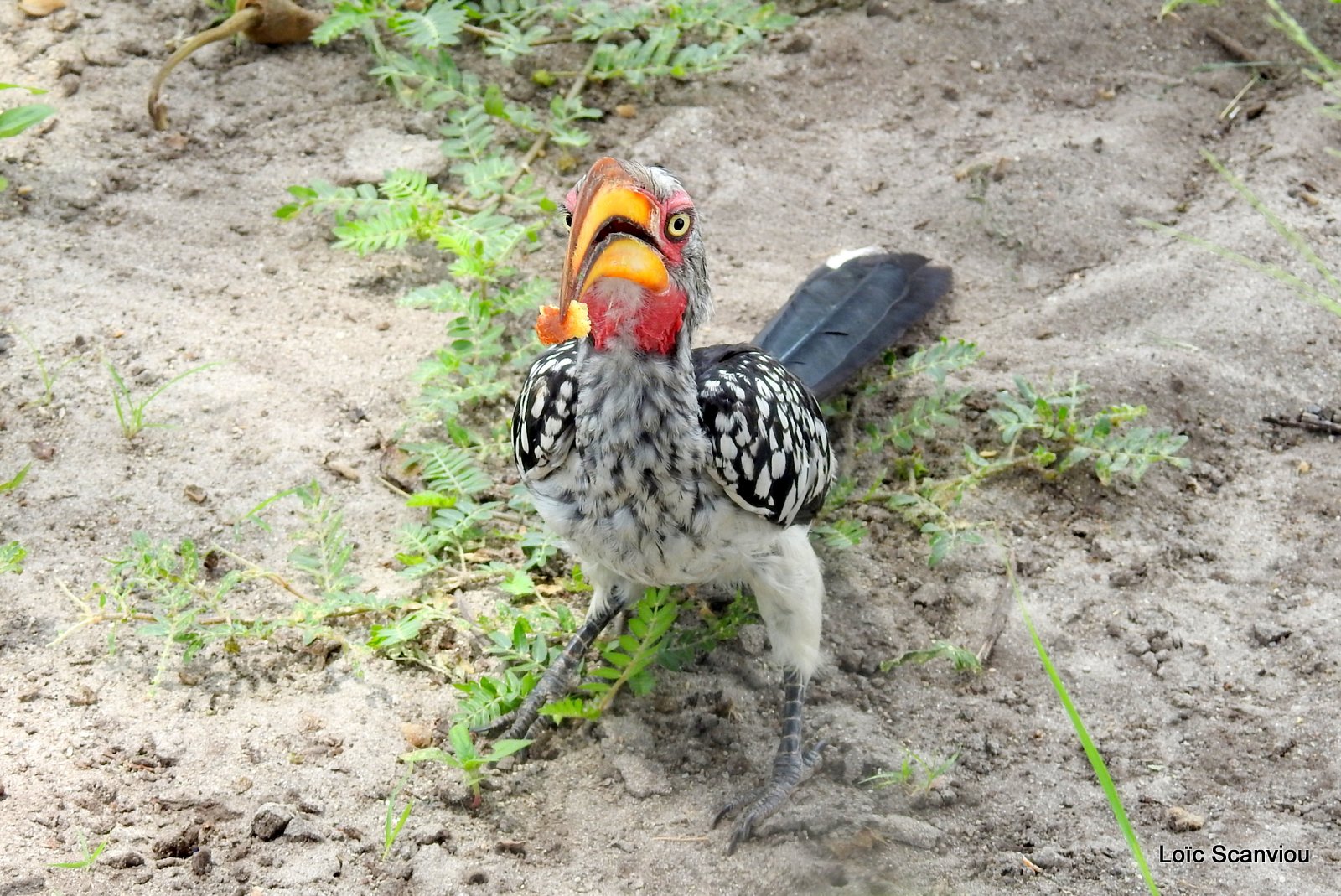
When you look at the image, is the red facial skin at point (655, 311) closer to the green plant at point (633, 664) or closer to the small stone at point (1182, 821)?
the green plant at point (633, 664)

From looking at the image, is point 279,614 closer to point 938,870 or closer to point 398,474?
point 398,474

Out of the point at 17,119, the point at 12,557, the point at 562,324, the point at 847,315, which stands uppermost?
the point at 562,324

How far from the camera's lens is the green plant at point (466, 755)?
8.96 feet

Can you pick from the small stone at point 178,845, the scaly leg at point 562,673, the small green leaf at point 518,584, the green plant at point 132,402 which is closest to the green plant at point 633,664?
the scaly leg at point 562,673

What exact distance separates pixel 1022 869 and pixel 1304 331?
233 centimetres

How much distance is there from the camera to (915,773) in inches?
118

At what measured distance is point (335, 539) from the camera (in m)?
3.29

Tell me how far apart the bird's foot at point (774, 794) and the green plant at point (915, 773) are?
152 millimetres

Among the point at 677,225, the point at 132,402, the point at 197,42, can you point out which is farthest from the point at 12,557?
the point at 197,42

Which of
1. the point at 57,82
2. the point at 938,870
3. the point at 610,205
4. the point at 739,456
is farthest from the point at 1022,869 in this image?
the point at 57,82

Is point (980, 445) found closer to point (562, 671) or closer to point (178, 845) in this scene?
point (562, 671)

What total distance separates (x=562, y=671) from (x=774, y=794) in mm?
666

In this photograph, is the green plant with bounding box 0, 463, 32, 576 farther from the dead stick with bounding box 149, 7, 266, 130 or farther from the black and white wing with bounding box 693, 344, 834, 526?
the dead stick with bounding box 149, 7, 266, 130

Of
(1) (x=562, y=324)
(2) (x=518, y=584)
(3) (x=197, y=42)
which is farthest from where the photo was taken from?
(3) (x=197, y=42)
